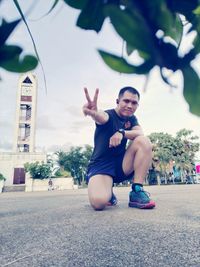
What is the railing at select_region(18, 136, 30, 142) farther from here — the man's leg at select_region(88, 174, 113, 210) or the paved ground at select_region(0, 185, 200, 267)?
the paved ground at select_region(0, 185, 200, 267)

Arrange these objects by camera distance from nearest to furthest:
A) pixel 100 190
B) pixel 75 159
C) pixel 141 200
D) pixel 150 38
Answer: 1. pixel 150 38
2. pixel 141 200
3. pixel 100 190
4. pixel 75 159

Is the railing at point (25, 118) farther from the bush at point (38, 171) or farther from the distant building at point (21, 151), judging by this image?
the bush at point (38, 171)

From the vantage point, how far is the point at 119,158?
7.36 ft

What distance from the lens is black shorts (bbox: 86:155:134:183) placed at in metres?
2.16

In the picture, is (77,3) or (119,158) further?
(119,158)

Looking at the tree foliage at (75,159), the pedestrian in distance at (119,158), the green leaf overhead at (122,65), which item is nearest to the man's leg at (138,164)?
the pedestrian in distance at (119,158)

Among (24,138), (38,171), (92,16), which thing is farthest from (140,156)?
Answer: (24,138)

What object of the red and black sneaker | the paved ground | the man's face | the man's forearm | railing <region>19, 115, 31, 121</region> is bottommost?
the paved ground

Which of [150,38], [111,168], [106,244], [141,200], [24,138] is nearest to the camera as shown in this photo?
[150,38]

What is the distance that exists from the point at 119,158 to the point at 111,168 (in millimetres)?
124

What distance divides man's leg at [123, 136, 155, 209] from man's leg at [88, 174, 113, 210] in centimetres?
19

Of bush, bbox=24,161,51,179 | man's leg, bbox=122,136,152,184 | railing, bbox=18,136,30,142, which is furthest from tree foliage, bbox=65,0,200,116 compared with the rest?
railing, bbox=18,136,30,142

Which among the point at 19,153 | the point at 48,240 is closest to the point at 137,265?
the point at 48,240

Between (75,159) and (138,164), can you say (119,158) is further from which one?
(75,159)
